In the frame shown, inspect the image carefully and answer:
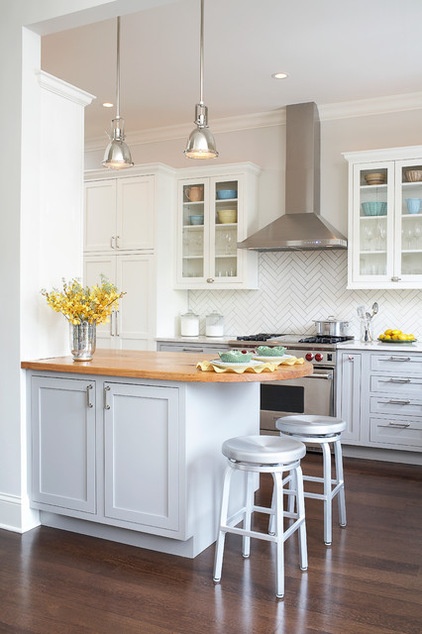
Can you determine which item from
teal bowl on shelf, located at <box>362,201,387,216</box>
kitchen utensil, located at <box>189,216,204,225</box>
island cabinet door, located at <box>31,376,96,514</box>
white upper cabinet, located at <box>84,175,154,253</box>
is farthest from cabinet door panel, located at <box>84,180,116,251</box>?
island cabinet door, located at <box>31,376,96,514</box>

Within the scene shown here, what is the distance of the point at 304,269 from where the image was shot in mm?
5754

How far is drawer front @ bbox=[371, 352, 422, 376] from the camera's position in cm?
470

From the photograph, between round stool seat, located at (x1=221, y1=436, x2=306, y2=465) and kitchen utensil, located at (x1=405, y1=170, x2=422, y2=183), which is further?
kitchen utensil, located at (x1=405, y1=170, x2=422, y2=183)

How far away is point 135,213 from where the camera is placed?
5844 mm

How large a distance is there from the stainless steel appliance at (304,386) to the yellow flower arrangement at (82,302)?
205cm

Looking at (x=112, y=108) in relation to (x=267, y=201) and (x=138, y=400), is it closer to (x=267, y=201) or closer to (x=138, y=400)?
(x=267, y=201)

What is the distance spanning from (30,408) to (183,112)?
11.5ft

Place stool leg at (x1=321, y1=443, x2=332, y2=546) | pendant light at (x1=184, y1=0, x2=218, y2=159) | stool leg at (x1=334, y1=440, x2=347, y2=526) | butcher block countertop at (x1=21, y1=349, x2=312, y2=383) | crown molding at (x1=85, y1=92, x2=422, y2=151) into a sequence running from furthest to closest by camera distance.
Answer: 1. crown molding at (x1=85, y1=92, x2=422, y2=151)
2. stool leg at (x1=334, y1=440, x2=347, y2=526)
3. pendant light at (x1=184, y1=0, x2=218, y2=159)
4. stool leg at (x1=321, y1=443, x2=332, y2=546)
5. butcher block countertop at (x1=21, y1=349, x2=312, y2=383)

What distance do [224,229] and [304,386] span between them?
1703 millimetres

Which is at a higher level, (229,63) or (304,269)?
(229,63)

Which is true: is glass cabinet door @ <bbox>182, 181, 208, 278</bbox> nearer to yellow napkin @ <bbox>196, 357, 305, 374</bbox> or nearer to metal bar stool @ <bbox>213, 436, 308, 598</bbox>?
yellow napkin @ <bbox>196, 357, 305, 374</bbox>

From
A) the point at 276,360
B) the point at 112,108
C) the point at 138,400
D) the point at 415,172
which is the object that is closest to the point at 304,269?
the point at 415,172

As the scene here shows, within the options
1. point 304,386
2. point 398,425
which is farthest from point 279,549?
point 304,386

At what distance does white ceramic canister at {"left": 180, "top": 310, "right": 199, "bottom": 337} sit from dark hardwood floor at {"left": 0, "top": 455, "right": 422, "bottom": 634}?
282 cm
